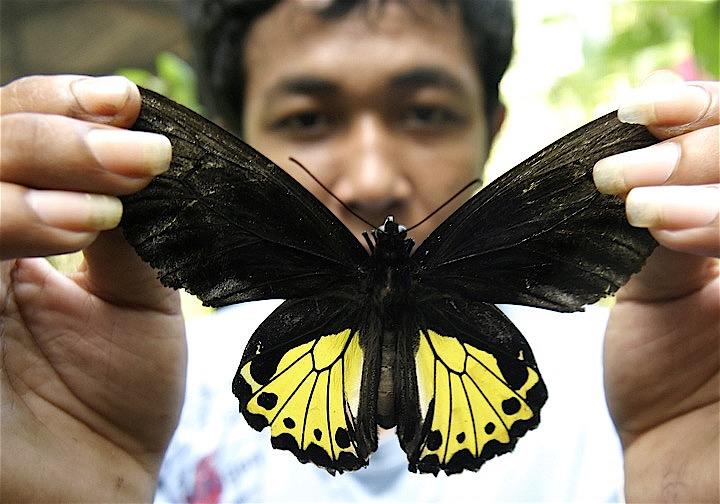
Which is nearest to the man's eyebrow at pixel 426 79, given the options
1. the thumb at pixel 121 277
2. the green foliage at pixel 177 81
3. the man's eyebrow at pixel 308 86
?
the man's eyebrow at pixel 308 86

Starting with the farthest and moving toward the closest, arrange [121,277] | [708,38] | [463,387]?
[708,38] → [121,277] → [463,387]

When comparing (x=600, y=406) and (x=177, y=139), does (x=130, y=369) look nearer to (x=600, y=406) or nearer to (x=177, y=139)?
(x=177, y=139)

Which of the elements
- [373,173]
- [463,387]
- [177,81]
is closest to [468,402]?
[463,387]

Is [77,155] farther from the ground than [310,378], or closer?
farther from the ground

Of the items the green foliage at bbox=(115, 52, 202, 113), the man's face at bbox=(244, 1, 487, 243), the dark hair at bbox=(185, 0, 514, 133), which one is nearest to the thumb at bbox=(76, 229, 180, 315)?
the man's face at bbox=(244, 1, 487, 243)

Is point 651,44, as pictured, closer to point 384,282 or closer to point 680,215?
point 680,215

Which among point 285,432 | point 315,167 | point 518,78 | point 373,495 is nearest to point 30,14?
point 518,78

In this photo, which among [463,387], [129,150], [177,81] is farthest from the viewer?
[177,81]
